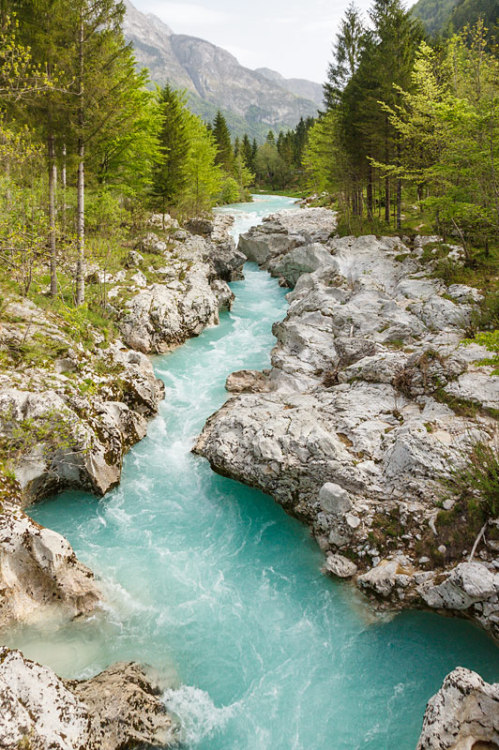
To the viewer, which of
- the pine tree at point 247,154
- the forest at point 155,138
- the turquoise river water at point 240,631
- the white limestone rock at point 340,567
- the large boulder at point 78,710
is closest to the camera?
the large boulder at point 78,710

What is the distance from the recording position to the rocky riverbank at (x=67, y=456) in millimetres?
5441

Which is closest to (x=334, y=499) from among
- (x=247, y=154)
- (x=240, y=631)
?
(x=240, y=631)

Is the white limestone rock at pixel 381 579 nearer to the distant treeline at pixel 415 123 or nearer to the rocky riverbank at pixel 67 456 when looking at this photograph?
the rocky riverbank at pixel 67 456

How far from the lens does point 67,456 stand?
10539 mm

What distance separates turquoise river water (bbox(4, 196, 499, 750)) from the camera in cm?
639

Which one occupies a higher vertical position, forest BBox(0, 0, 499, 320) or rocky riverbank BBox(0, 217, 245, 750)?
forest BBox(0, 0, 499, 320)

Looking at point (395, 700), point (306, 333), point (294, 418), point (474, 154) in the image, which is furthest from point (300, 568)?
point (474, 154)

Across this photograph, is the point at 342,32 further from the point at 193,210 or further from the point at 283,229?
the point at 193,210

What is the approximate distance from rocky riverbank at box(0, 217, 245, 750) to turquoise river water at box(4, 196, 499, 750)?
1.77 ft

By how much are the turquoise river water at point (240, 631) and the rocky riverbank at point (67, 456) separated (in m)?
0.54

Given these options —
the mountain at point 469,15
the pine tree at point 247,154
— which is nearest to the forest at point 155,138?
the mountain at point 469,15

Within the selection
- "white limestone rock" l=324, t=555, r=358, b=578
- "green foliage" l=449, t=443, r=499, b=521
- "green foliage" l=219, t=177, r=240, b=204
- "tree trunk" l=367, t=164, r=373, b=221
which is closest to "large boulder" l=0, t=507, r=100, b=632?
"white limestone rock" l=324, t=555, r=358, b=578

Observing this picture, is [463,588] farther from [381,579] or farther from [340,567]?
[340,567]

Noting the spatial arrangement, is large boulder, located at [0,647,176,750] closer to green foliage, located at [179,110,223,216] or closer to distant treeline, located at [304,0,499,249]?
distant treeline, located at [304,0,499,249]
